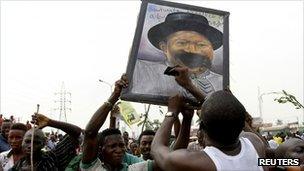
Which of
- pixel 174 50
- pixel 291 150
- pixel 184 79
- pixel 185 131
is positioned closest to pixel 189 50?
pixel 174 50

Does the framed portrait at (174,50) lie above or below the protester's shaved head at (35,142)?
above

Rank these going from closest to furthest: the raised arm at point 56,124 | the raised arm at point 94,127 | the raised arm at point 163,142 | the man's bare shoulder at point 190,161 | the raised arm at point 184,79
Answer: the man's bare shoulder at point 190,161, the raised arm at point 163,142, the raised arm at point 184,79, the raised arm at point 94,127, the raised arm at point 56,124

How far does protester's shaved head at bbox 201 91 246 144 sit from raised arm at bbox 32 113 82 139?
2.25 m

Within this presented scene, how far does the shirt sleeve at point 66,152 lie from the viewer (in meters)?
4.50

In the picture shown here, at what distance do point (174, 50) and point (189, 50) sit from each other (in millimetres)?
143

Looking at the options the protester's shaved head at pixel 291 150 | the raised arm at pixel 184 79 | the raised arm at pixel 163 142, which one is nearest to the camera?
the raised arm at pixel 163 142

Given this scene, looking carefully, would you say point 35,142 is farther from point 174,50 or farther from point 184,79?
point 184,79

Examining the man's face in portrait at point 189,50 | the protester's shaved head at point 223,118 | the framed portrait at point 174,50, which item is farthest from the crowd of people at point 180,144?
the man's face in portrait at point 189,50

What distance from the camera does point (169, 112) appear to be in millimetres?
2809

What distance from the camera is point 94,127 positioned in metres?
3.66

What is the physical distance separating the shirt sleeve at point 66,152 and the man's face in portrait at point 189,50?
4.80 ft

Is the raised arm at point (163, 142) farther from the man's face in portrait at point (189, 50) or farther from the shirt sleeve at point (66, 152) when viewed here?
the shirt sleeve at point (66, 152)

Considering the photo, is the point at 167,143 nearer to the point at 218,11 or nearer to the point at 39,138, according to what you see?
the point at 218,11

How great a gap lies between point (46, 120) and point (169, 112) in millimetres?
1866
